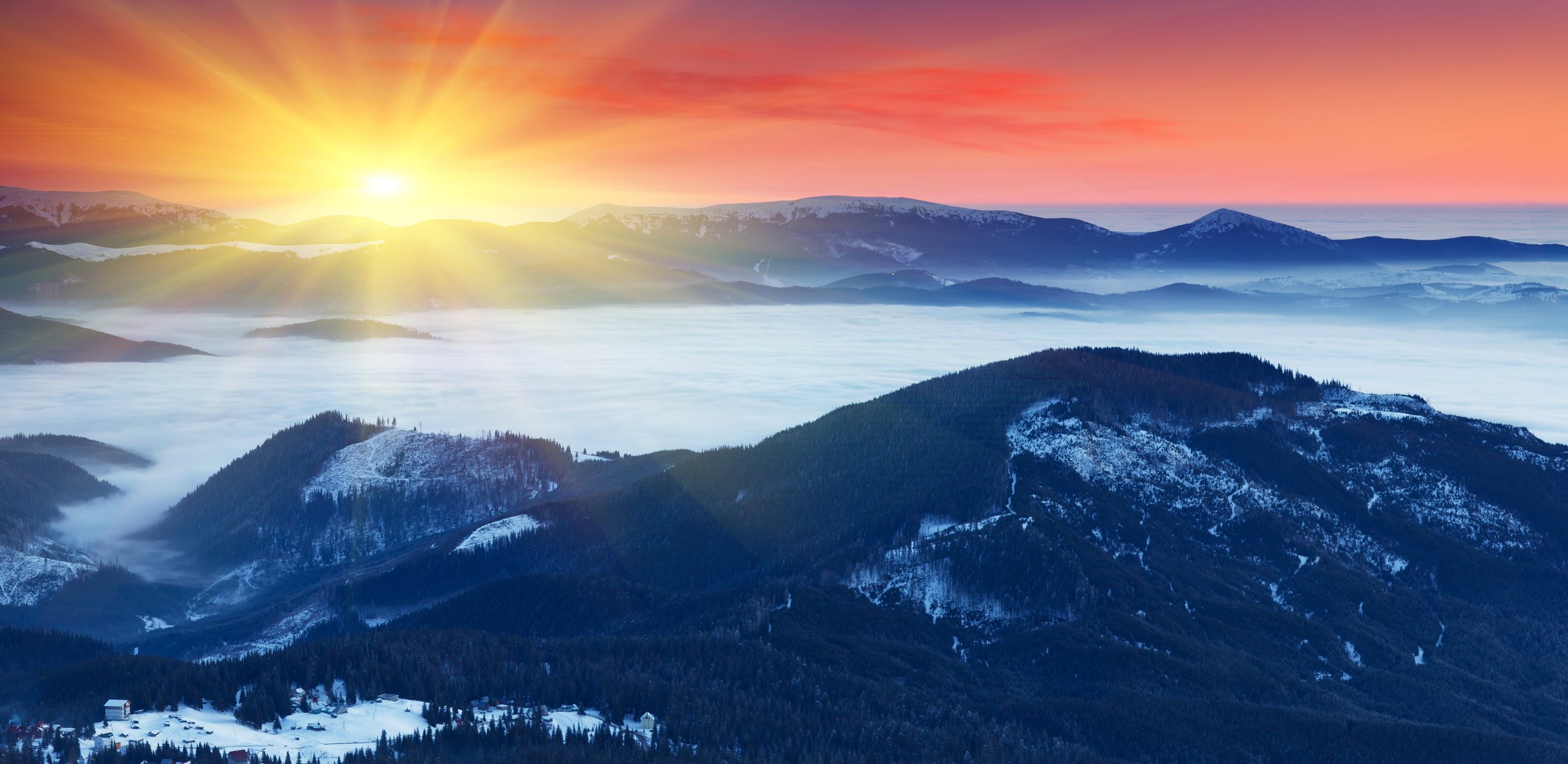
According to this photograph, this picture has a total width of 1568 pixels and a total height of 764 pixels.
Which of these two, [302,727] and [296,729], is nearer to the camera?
[296,729]

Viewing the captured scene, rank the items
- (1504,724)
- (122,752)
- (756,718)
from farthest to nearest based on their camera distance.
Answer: (1504,724)
(756,718)
(122,752)

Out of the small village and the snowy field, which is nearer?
the small village

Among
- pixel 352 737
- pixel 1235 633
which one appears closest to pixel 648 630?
pixel 352 737

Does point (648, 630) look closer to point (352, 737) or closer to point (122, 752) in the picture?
point (352, 737)

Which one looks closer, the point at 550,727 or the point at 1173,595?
the point at 550,727
